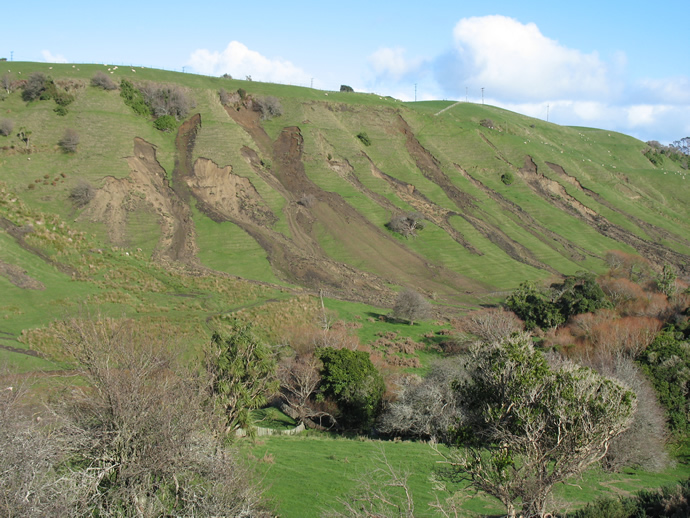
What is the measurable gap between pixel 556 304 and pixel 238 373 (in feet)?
108

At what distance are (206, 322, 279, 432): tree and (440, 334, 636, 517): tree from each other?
30.0ft

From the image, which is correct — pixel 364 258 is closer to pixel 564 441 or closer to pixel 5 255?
pixel 5 255

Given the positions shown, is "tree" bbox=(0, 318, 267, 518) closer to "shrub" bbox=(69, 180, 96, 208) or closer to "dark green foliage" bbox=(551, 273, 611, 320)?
"dark green foliage" bbox=(551, 273, 611, 320)

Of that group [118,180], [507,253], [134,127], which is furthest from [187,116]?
[507,253]

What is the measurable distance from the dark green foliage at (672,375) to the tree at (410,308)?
18.5 m

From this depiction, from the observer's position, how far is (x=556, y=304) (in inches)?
1764

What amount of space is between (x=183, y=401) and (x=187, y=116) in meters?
69.8

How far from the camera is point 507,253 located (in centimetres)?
6419

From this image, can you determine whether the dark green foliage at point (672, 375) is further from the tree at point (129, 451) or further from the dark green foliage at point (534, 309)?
the tree at point (129, 451)

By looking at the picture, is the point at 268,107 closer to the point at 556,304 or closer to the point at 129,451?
the point at 556,304

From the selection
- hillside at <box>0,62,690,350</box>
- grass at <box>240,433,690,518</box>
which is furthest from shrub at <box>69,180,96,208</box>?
grass at <box>240,433,690,518</box>

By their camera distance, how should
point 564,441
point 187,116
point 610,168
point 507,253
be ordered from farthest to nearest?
point 610,168, point 187,116, point 507,253, point 564,441

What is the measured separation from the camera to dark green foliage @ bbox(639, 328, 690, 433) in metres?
25.5

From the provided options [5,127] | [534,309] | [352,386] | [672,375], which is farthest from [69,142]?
[672,375]
